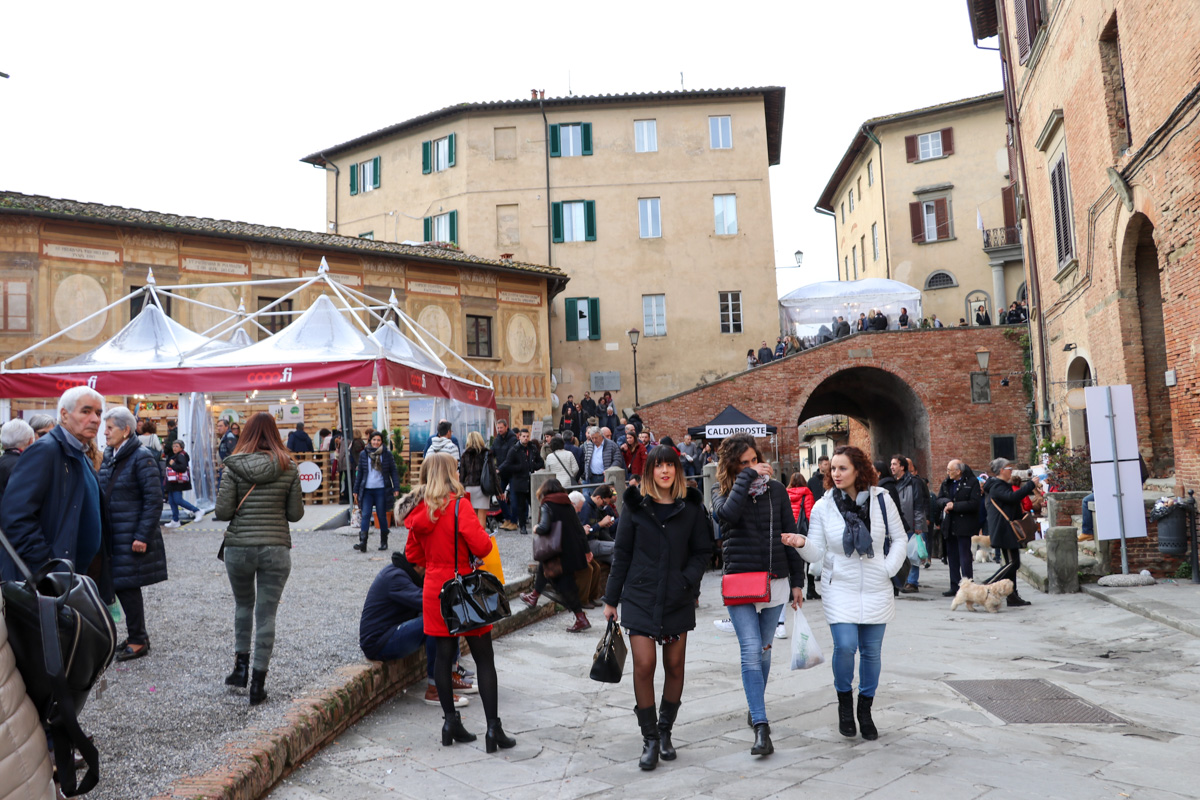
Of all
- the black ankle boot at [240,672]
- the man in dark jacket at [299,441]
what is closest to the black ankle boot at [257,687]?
the black ankle boot at [240,672]

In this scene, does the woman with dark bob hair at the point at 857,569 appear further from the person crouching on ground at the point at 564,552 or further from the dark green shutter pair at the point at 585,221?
the dark green shutter pair at the point at 585,221

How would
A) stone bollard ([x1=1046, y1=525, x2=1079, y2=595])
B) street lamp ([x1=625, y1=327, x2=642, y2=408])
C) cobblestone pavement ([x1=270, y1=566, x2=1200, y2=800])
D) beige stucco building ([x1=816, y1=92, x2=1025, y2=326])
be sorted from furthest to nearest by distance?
beige stucco building ([x1=816, y1=92, x2=1025, y2=326]) → street lamp ([x1=625, y1=327, x2=642, y2=408]) → stone bollard ([x1=1046, y1=525, x2=1079, y2=595]) → cobblestone pavement ([x1=270, y1=566, x2=1200, y2=800])

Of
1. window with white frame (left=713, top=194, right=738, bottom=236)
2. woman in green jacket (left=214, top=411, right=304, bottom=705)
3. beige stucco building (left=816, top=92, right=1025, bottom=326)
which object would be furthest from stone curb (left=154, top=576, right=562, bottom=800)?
beige stucco building (left=816, top=92, right=1025, bottom=326)

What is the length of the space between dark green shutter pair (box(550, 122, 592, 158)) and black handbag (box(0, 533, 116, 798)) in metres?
29.6

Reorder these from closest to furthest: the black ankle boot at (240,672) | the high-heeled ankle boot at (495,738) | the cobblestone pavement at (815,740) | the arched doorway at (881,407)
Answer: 1. the cobblestone pavement at (815,740)
2. the high-heeled ankle boot at (495,738)
3. the black ankle boot at (240,672)
4. the arched doorway at (881,407)

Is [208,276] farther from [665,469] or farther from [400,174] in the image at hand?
[665,469]

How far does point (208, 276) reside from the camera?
78.6 feet

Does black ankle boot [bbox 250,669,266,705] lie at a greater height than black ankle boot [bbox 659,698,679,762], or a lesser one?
greater

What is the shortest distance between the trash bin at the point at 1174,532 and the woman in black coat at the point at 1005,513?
166 cm

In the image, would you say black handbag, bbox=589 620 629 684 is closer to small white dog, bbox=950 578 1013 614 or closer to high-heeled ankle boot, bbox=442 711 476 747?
high-heeled ankle boot, bbox=442 711 476 747

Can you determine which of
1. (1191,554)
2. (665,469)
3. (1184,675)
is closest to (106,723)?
(665,469)

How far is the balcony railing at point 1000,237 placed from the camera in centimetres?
3353

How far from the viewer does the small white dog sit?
10203 mm

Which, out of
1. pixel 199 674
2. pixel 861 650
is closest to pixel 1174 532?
pixel 861 650
